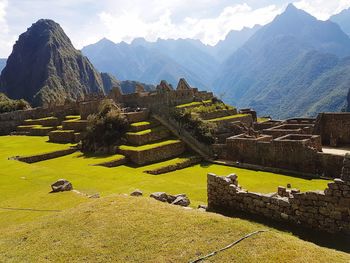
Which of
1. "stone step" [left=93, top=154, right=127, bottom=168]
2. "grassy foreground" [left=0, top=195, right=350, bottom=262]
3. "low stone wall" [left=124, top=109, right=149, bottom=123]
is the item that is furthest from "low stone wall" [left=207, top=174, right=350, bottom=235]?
"low stone wall" [left=124, top=109, right=149, bottom=123]

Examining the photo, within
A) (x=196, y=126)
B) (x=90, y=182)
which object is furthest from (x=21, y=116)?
(x=90, y=182)

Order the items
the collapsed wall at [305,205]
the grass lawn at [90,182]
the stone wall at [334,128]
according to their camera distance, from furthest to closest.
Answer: the stone wall at [334,128], the grass lawn at [90,182], the collapsed wall at [305,205]

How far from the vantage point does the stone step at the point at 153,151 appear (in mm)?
30156

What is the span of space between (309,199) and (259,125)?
96.5ft

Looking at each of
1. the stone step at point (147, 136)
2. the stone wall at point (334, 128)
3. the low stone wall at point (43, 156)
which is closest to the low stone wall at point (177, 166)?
the stone step at point (147, 136)

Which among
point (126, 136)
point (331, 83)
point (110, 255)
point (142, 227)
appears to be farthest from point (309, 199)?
point (331, 83)

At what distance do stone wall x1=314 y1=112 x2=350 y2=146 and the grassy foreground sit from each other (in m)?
22.9

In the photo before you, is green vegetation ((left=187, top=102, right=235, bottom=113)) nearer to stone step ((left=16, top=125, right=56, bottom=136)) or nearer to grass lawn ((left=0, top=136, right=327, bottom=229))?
grass lawn ((left=0, top=136, right=327, bottom=229))

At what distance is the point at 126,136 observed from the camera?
114 feet

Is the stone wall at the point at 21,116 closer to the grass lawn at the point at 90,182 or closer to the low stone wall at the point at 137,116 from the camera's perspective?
the low stone wall at the point at 137,116

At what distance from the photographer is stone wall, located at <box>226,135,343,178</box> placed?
2336cm

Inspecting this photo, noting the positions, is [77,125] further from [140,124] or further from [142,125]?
[142,125]

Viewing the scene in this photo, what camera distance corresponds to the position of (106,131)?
115 feet

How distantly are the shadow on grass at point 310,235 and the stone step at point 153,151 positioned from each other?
19671mm
